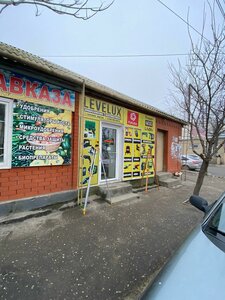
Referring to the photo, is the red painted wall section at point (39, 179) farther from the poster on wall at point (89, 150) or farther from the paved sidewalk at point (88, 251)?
the paved sidewalk at point (88, 251)

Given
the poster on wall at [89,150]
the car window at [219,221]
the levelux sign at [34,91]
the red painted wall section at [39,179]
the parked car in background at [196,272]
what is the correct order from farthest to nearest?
1. the poster on wall at [89,150]
2. the red painted wall section at [39,179]
3. the levelux sign at [34,91]
4. the car window at [219,221]
5. the parked car in background at [196,272]

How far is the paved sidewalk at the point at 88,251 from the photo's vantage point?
2199 millimetres

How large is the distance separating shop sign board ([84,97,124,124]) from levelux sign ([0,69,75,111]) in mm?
526

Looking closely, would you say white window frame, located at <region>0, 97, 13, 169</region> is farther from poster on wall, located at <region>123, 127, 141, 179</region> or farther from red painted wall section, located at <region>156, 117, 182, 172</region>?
red painted wall section, located at <region>156, 117, 182, 172</region>

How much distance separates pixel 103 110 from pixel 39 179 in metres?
2.84

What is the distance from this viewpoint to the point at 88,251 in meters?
2.93

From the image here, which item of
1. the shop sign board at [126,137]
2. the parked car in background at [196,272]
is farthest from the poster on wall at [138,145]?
the parked car in background at [196,272]

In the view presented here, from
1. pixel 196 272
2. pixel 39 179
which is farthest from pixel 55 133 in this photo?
pixel 196 272

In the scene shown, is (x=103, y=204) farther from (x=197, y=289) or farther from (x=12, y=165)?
(x=197, y=289)

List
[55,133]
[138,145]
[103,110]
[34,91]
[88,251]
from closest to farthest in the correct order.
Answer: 1. [88,251]
2. [34,91]
3. [55,133]
4. [103,110]
5. [138,145]

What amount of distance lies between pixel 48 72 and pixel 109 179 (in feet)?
12.3

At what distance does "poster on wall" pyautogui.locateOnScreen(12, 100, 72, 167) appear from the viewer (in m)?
4.06

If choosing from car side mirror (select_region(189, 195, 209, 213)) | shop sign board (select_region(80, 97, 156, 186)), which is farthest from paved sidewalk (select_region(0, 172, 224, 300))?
shop sign board (select_region(80, 97, 156, 186))

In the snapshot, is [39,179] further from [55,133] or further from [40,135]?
[55,133]
